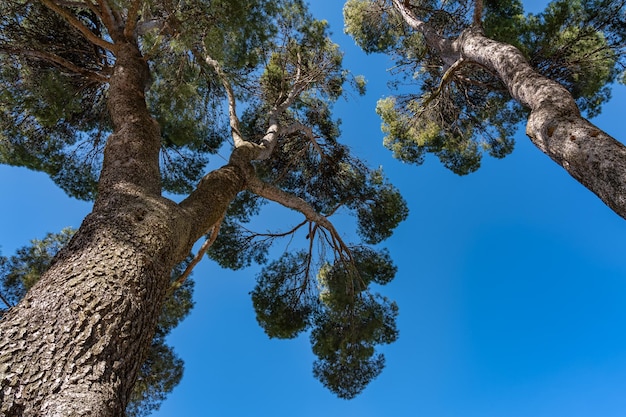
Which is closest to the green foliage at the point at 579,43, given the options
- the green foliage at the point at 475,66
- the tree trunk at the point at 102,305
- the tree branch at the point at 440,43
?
the green foliage at the point at 475,66

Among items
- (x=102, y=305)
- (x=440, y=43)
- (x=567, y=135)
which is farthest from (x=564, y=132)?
(x=440, y=43)

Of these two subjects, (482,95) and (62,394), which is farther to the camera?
(482,95)

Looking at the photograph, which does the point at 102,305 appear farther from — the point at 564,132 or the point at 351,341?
the point at 351,341

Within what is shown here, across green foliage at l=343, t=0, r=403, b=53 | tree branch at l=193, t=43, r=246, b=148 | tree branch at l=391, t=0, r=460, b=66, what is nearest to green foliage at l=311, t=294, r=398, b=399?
tree branch at l=193, t=43, r=246, b=148

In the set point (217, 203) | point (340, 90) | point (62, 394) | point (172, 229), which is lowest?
point (62, 394)

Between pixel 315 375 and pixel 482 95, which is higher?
pixel 482 95

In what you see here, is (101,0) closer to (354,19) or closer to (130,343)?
(130,343)

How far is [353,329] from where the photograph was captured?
6828 mm

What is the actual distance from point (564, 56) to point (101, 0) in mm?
7140

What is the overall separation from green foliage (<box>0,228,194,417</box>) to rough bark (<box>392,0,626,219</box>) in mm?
5276

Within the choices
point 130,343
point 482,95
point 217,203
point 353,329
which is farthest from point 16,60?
point 482,95

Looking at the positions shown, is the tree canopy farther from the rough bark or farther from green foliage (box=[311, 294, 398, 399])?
the rough bark

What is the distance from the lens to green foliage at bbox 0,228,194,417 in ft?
19.7

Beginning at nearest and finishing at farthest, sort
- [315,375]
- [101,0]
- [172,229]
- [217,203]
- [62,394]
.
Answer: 1. [62,394]
2. [172,229]
3. [217,203]
4. [101,0]
5. [315,375]
